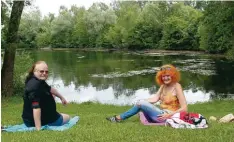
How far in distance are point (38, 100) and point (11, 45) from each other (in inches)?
Answer: 561

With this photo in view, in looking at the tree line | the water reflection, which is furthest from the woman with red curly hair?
the tree line

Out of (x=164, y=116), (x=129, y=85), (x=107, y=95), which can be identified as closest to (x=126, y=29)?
(x=129, y=85)

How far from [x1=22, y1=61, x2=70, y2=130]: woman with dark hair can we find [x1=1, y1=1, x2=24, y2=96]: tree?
13.7 meters

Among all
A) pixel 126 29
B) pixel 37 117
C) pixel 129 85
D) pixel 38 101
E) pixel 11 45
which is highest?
pixel 126 29

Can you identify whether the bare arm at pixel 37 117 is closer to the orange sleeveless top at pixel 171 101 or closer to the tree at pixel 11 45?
the orange sleeveless top at pixel 171 101

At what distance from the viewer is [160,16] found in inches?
3942

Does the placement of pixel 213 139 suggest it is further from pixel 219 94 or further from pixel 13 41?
pixel 219 94

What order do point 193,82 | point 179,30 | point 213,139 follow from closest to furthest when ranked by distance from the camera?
point 213,139, point 193,82, point 179,30

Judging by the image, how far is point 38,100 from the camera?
8961 millimetres

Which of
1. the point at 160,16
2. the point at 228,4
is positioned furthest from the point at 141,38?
the point at 228,4

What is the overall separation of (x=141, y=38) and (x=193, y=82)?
2457 inches

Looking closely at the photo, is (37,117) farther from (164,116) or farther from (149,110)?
(164,116)

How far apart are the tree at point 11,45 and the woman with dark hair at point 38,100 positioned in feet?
44.9

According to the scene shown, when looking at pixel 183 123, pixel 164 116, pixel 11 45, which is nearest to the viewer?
pixel 183 123
